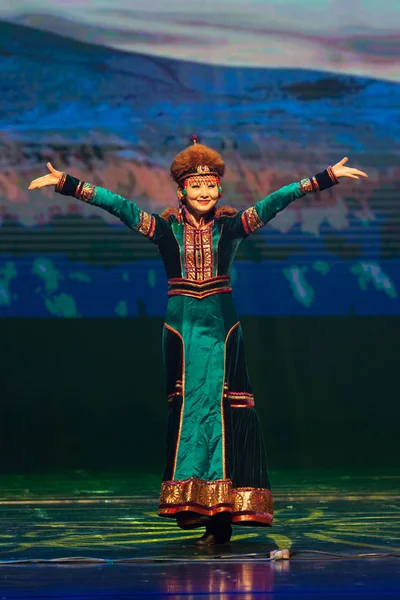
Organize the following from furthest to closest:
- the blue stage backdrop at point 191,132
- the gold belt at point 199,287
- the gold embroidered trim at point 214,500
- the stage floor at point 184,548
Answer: the blue stage backdrop at point 191,132
the gold belt at point 199,287
the gold embroidered trim at point 214,500
the stage floor at point 184,548

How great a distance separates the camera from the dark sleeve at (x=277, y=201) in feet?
13.4

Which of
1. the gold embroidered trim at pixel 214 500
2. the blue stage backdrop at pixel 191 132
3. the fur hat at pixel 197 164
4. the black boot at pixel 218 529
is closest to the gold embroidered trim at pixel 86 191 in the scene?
the fur hat at pixel 197 164

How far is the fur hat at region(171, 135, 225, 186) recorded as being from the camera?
4141mm

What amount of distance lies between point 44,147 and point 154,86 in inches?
26.1

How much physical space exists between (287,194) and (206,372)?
0.62 meters

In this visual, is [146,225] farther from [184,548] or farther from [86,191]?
[184,548]

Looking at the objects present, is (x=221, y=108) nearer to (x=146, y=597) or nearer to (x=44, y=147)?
(x=44, y=147)

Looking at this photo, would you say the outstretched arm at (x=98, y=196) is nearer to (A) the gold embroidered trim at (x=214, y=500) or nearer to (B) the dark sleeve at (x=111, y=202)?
(B) the dark sleeve at (x=111, y=202)

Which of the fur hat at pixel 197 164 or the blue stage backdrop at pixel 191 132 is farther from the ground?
the blue stage backdrop at pixel 191 132

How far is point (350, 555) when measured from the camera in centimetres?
352

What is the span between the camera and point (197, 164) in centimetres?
414

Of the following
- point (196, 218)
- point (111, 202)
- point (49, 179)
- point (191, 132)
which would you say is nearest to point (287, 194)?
point (196, 218)

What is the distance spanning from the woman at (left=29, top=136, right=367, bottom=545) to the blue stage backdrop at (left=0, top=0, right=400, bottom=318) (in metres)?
2.57

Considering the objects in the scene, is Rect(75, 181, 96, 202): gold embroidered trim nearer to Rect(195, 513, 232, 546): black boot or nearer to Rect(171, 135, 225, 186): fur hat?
Rect(171, 135, 225, 186): fur hat
